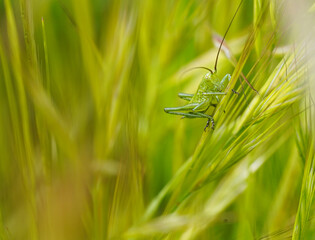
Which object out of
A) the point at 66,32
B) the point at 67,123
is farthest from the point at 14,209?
the point at 66,32

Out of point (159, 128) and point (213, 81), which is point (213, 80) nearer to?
point (213, 81)

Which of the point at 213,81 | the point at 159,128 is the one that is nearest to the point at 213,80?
the point at 213,81

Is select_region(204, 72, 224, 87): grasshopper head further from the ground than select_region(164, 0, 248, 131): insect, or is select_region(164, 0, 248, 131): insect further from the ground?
select_region(204, 72, 224, 87): grasshopper head

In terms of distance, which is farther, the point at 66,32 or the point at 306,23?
the point at 66,32

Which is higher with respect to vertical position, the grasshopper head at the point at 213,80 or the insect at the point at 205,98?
the grasshopper head at the point at 213,80

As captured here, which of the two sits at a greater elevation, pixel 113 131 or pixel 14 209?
pixel 113 131

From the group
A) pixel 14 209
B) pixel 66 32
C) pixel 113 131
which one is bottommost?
pixel 14 209

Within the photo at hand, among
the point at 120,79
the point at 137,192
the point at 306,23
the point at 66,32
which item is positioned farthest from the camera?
the point at 66,32

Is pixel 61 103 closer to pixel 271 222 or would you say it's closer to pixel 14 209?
pixel 14 209
